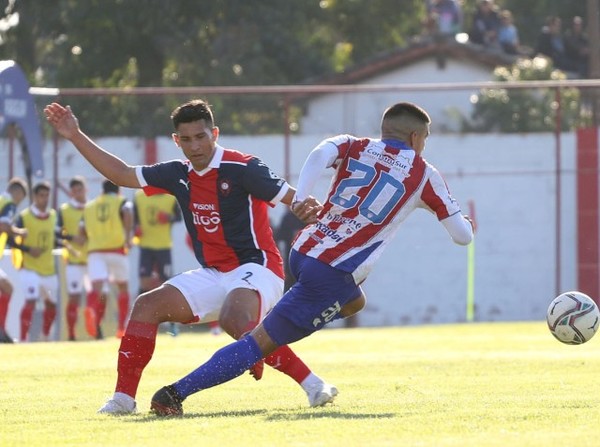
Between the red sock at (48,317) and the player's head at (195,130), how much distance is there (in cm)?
1124

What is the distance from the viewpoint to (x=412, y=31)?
4162 centimetres

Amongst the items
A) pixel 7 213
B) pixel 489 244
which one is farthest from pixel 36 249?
pixel 489 244

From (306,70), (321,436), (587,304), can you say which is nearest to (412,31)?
(306,70)

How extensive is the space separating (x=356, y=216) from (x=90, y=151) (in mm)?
1585

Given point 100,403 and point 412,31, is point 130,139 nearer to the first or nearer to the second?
point 100,403

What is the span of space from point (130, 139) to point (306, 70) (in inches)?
542

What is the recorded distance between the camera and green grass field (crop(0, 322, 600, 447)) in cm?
719

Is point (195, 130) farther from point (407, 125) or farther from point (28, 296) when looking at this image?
point (28, 296)

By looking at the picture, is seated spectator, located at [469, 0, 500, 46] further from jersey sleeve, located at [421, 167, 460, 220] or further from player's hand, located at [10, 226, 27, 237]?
jersey sleeve, located at [421, 167, 460, 220]

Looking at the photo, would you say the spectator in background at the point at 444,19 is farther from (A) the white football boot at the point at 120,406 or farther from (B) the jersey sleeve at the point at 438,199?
(A) the white football boot at the point at 120,406

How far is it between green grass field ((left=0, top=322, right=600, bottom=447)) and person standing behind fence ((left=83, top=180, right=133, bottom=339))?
3243mm

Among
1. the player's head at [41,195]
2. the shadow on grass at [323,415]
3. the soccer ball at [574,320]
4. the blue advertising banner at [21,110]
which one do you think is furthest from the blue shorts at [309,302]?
the blue advertising banner at [21,110]

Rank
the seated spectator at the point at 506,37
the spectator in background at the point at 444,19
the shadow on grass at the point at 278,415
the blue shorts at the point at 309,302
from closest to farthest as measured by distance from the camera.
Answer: the shadow on grass at the point at 278,415
the blue shorts at the point at 309,302
the spectator in background at the point at 444,19
the seated spectator at the point at 506,37

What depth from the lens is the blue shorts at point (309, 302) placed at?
8281 millimetres
